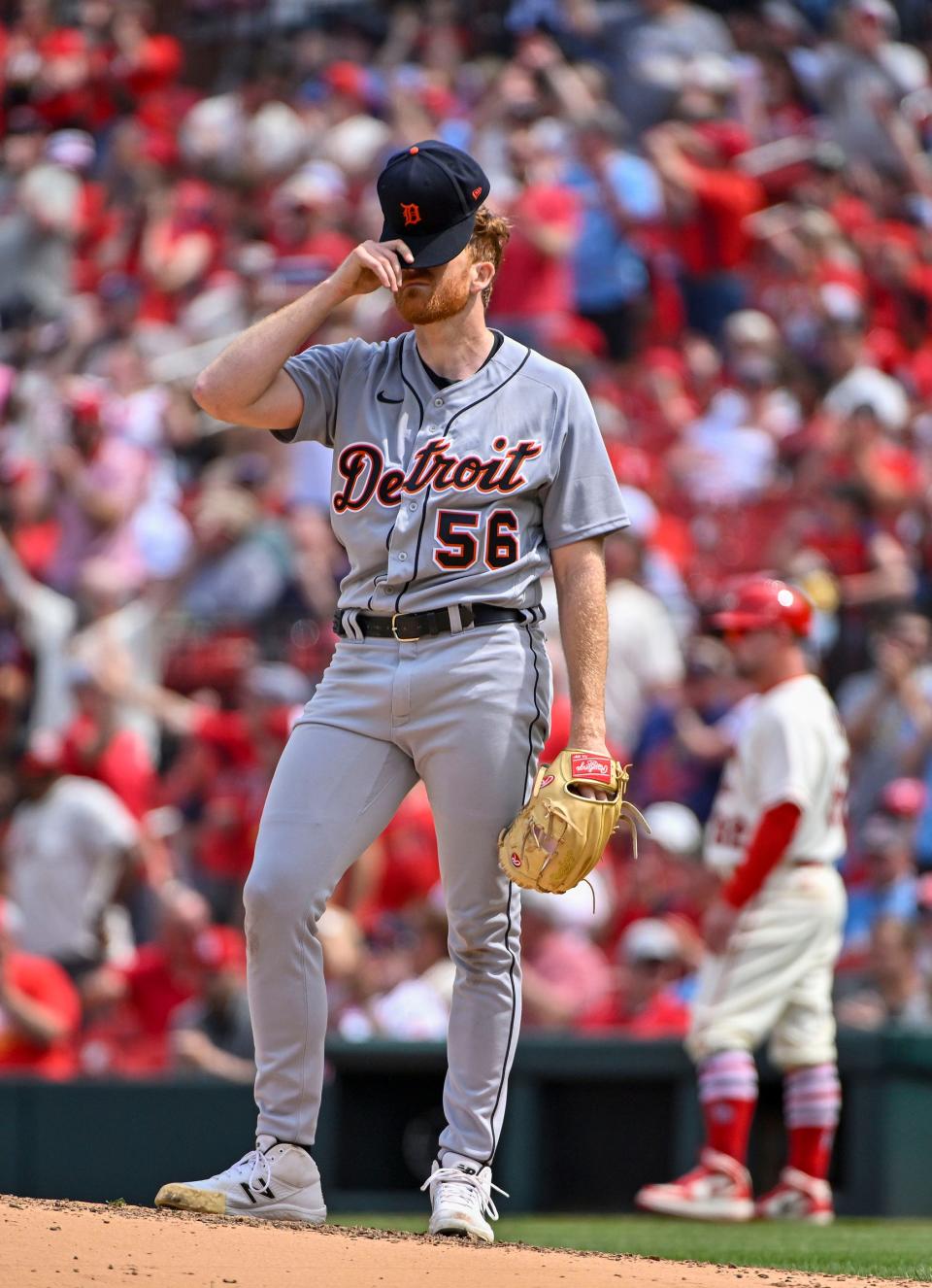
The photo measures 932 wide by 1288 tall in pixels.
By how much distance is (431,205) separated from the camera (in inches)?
157

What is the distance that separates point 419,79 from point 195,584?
468 cm

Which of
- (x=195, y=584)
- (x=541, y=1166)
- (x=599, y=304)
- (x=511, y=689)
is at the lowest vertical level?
(x=541, y=1166)

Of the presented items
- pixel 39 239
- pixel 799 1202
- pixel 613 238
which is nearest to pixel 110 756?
pixel 799 1202

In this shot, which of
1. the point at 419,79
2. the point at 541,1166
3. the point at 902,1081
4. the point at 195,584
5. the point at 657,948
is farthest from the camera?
the point at 419,79

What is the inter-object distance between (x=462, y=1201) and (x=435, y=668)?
0.99 m

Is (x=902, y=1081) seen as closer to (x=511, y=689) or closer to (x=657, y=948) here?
(x=657, y=948)

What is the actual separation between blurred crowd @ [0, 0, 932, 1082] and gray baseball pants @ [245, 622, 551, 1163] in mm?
3329

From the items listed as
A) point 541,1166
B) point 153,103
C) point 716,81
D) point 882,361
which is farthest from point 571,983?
point 153,103

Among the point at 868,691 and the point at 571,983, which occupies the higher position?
the point at 868,691

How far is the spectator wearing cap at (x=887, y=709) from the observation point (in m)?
8.21

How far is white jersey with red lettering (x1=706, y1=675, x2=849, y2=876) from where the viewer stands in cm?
595

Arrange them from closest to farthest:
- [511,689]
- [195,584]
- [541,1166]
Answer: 1. [511,689]
2. [541,1166]
3. [195,584]

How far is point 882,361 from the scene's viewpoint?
1040 cm

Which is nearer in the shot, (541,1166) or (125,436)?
(541,1166)
